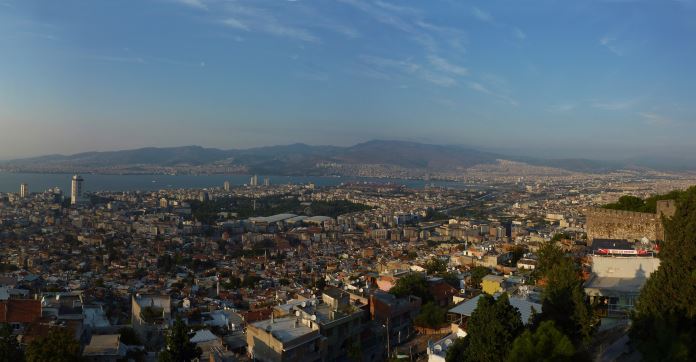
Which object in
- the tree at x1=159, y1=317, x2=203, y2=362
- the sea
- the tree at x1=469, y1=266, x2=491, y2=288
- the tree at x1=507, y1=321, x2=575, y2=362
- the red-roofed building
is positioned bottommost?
the sea

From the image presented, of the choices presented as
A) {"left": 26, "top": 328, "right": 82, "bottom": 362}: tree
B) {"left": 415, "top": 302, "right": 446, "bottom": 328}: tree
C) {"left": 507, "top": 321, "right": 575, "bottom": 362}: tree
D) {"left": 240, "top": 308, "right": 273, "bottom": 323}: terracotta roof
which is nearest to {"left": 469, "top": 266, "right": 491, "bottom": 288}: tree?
{"left": 415, "top": 302, "right": 446, "bottom": 328}: tree

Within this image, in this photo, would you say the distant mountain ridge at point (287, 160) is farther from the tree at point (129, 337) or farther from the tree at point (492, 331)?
the tree at point (492, 331)

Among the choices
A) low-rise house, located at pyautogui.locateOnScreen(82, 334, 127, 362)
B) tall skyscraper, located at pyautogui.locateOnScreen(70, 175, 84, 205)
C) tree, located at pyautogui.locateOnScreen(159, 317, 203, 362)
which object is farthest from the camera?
tall skyscraper, located at pyautogui.locateOnScreen(70, 175, 84, 205)

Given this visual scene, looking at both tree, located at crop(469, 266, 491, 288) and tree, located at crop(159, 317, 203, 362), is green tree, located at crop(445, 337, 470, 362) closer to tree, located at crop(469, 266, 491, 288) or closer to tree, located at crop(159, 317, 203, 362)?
tree, located at crop(159, 317, 203, 362)

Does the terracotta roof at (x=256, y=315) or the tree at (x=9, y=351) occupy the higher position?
the tree at (x=9, y=351)

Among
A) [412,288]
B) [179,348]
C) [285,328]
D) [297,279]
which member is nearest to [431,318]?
[412,288]

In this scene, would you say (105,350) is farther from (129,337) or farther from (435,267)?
(435,267)

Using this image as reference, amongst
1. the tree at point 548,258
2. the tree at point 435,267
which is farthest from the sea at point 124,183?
the tree at point 548,258
